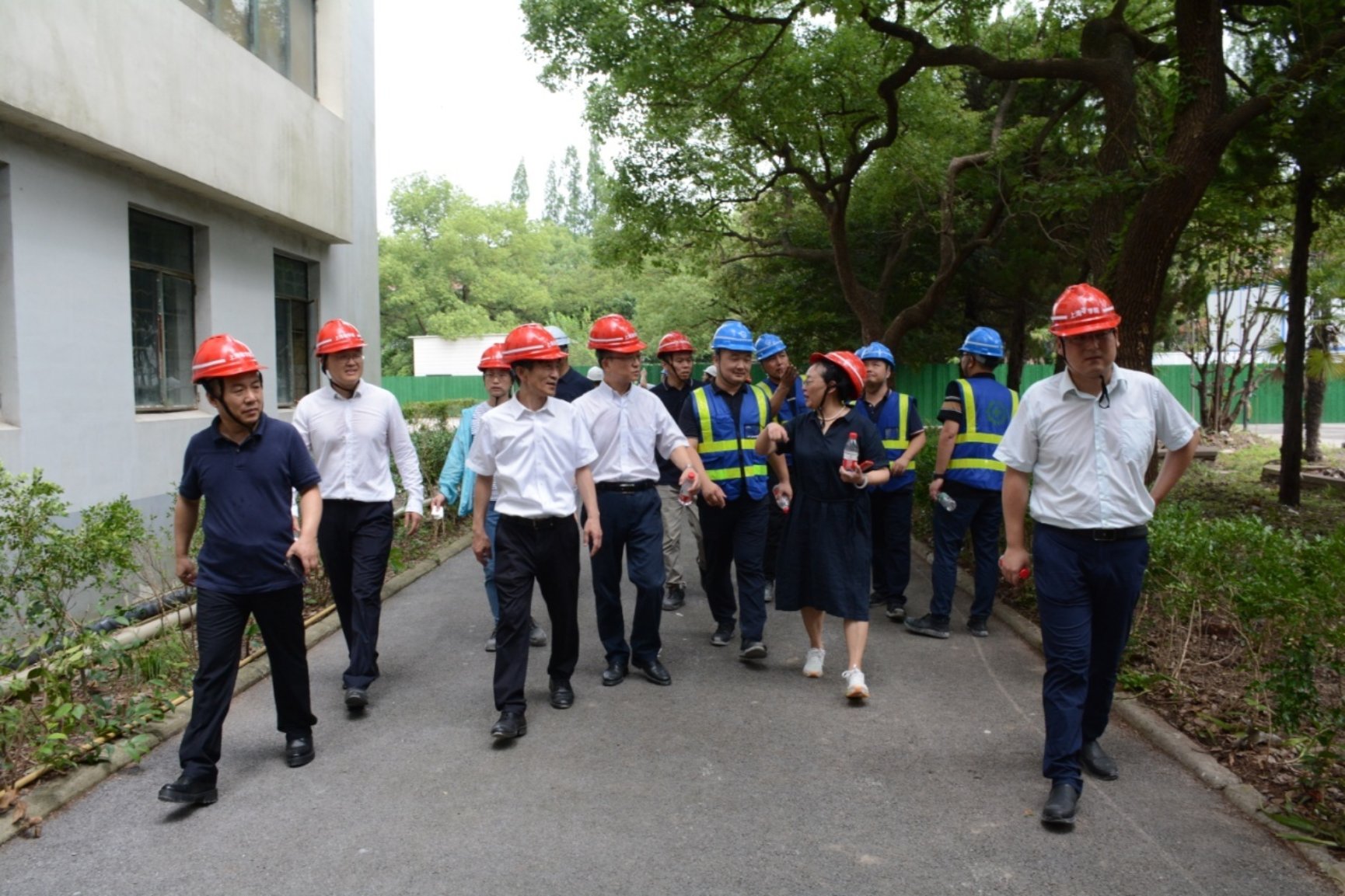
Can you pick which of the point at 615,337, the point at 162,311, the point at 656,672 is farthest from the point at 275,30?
the point at 656,672

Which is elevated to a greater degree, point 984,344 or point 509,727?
point 984,344

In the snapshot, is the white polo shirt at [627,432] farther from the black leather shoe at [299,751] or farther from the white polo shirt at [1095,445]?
the white polo shirt at [1095,445]

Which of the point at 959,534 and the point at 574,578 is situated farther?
the point at 959,534

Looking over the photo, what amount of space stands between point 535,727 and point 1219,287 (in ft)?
73.5

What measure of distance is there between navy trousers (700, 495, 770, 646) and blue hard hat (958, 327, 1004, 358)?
6.35ft

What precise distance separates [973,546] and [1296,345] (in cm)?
750

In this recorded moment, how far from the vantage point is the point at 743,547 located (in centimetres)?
695

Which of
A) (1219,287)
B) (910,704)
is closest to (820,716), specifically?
(910,704)

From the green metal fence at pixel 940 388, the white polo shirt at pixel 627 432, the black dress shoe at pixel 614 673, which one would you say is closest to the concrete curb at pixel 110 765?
the black dress shoe at pixel 614 673

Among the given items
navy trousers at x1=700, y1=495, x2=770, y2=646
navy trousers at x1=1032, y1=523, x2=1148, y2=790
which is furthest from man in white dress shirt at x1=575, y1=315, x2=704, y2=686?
navy trousers at x1=1032, y1=523, x2=1148, y2=790

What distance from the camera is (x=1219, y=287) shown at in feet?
76.9

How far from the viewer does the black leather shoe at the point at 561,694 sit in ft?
19.5

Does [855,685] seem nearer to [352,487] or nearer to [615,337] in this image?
[615,337]

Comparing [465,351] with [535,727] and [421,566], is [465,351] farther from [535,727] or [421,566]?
[535,727]
